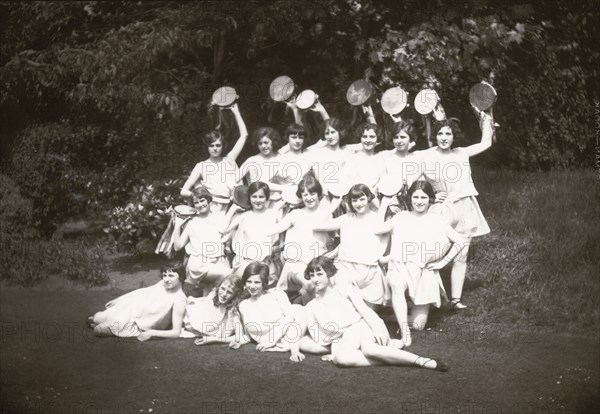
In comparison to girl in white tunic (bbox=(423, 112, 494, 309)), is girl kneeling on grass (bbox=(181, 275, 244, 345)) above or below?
below

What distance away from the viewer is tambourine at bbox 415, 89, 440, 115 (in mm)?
7574

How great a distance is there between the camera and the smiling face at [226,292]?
255 inches

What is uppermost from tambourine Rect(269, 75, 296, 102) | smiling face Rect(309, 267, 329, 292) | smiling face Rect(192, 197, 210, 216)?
tambourine Rect(269, 75, 296, 102)

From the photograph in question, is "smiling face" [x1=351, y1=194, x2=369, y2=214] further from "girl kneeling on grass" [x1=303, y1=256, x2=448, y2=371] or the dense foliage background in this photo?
the dense foliage background

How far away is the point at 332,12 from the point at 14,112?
4.73 metres

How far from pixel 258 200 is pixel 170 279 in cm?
111

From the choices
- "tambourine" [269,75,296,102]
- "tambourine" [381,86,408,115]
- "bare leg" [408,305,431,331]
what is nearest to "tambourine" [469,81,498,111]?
"tambourine" [381,86,408,115]

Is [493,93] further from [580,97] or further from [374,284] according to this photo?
[580,97]

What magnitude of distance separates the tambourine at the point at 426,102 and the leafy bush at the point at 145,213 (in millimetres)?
3097

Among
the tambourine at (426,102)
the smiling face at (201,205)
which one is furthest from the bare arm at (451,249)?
the smiling face at (201,205)

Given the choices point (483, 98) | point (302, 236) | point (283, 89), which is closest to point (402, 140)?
point (483, 98)

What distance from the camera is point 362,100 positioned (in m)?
8.20

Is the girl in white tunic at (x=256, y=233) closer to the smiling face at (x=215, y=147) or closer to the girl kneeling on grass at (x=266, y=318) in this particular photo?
the girl kneeling on grass at (x=266, y=318)

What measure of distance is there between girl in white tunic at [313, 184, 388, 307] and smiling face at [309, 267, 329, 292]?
501 mm
